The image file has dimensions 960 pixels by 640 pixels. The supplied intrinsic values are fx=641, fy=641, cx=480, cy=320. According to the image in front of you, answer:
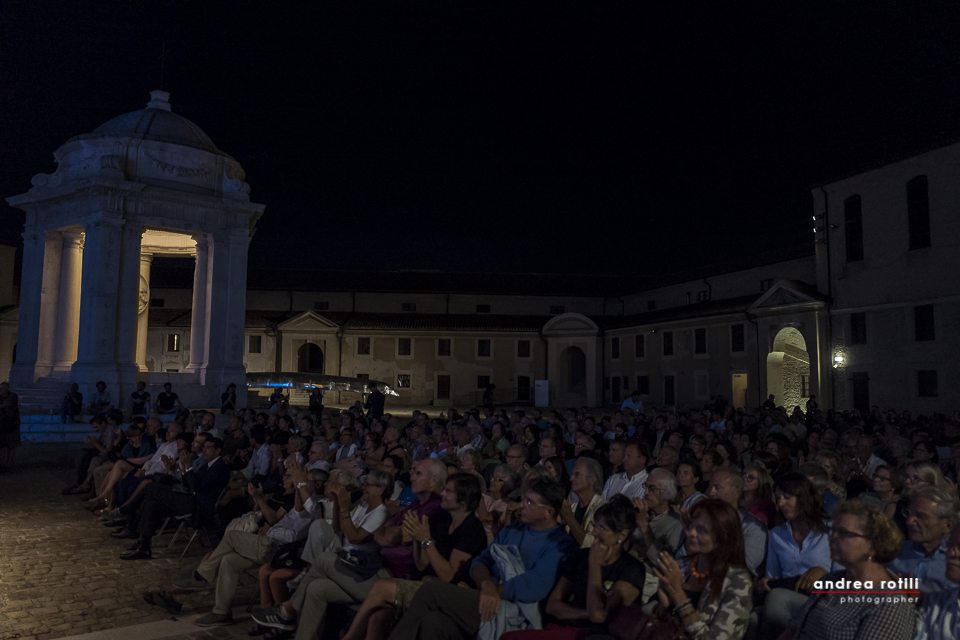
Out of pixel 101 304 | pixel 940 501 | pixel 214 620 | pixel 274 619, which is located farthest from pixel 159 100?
pixel 940 501

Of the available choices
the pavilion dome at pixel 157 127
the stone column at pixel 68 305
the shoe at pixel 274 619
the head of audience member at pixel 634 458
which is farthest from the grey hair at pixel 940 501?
the stone column at pixel 68 305

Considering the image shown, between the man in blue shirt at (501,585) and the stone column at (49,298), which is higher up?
the stone column at (49,298)

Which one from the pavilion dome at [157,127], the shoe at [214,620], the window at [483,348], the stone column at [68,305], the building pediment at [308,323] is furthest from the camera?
the window at [483,348]

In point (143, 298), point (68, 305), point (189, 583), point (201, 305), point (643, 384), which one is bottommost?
point (189, 583)

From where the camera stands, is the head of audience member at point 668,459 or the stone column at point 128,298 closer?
the head of audience member at point 668,459

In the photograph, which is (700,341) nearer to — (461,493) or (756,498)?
(756,498)

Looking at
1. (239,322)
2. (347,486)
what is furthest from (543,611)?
(239,322)

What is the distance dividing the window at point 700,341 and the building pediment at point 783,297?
4.71 meters

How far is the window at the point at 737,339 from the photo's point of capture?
3253cm

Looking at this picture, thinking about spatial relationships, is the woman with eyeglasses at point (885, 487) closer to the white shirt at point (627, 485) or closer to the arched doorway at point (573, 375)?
the white shirt at point (627, 485)

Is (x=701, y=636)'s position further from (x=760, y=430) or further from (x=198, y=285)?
(x=198, y=285)

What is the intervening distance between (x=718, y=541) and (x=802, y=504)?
1.19m

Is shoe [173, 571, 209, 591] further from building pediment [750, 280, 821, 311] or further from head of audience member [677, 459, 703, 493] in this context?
building pediment [750, 280, 821, 311]

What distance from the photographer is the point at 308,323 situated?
144 feet
